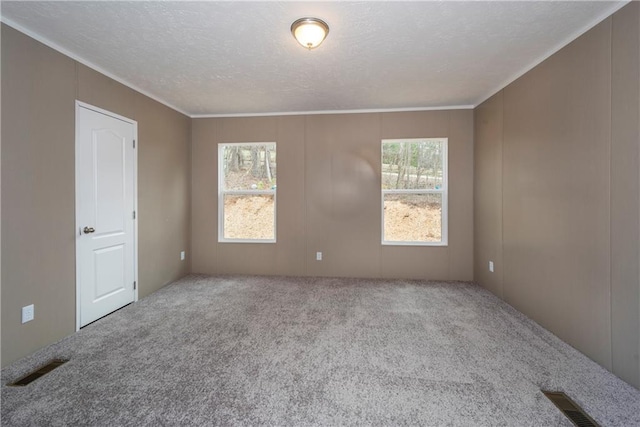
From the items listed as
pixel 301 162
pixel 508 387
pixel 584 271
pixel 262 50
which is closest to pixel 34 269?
pixel 262 50

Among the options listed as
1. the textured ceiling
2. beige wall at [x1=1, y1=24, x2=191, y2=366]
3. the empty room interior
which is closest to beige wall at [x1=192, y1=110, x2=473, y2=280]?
the empty room interior

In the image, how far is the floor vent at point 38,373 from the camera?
68.4 inches

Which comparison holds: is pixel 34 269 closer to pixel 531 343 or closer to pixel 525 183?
pixel 531 343

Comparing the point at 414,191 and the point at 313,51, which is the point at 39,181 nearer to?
the point at 313,51

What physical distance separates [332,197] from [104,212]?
9.17ft

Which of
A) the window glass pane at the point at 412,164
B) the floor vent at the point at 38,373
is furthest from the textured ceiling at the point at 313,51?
the floor vent at the point at 38,373

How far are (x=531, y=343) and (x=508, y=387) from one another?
771 mm

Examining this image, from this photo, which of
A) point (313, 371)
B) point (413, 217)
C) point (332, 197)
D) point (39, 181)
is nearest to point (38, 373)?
point (39, 181)

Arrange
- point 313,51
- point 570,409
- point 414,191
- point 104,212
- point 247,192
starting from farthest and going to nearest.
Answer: point 247,192
point 414,191
point 104,212
point 313,51
point 570,409

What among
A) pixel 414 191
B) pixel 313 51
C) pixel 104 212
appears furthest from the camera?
pixel 414 191

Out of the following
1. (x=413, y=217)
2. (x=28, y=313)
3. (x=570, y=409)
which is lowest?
(x=570, y=409)

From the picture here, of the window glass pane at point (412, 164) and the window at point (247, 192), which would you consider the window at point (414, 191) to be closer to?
the window glass pane at point (412, 164)

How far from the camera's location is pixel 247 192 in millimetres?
4273

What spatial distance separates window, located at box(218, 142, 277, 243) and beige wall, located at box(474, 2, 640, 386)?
3.20 meters
